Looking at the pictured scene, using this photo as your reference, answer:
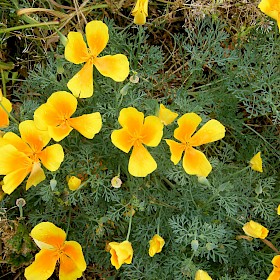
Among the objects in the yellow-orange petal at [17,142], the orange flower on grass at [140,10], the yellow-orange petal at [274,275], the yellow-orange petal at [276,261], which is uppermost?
the orange flower on grass at [140,10]

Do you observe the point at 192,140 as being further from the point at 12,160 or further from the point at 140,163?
the point at 12,160

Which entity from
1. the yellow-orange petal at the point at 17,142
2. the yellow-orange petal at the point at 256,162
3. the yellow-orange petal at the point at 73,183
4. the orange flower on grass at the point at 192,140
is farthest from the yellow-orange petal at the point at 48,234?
the yellow-orange petal at the point at 256,162

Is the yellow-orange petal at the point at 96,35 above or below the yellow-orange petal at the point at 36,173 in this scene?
above

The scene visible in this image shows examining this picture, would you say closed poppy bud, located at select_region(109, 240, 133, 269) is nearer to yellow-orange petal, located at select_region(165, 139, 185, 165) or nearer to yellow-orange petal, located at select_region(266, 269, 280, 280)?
yellow-orange petal, located at select_region(165, 139, 185, 165)

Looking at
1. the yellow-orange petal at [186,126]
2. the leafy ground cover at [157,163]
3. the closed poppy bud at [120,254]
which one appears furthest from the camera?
the leafy ground cover at [157,163]

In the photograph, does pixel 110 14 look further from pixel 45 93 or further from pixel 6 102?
pixel 6 102

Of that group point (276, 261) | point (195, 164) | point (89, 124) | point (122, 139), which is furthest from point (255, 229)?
point (89, 124)

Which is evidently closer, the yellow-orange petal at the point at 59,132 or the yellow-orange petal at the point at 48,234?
the yellow-orange petal at the point at 59,132

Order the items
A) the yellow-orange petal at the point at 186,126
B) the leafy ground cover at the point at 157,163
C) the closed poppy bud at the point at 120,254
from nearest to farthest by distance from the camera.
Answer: the closed poppy bud at the point at 120,254
the yellow-orange petal at the point at 186,126
the leafy ground cover at the point at 157,163

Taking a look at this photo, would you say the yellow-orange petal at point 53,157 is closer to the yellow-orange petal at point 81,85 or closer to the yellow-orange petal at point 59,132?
the yellow-orange petal at point 59,132
